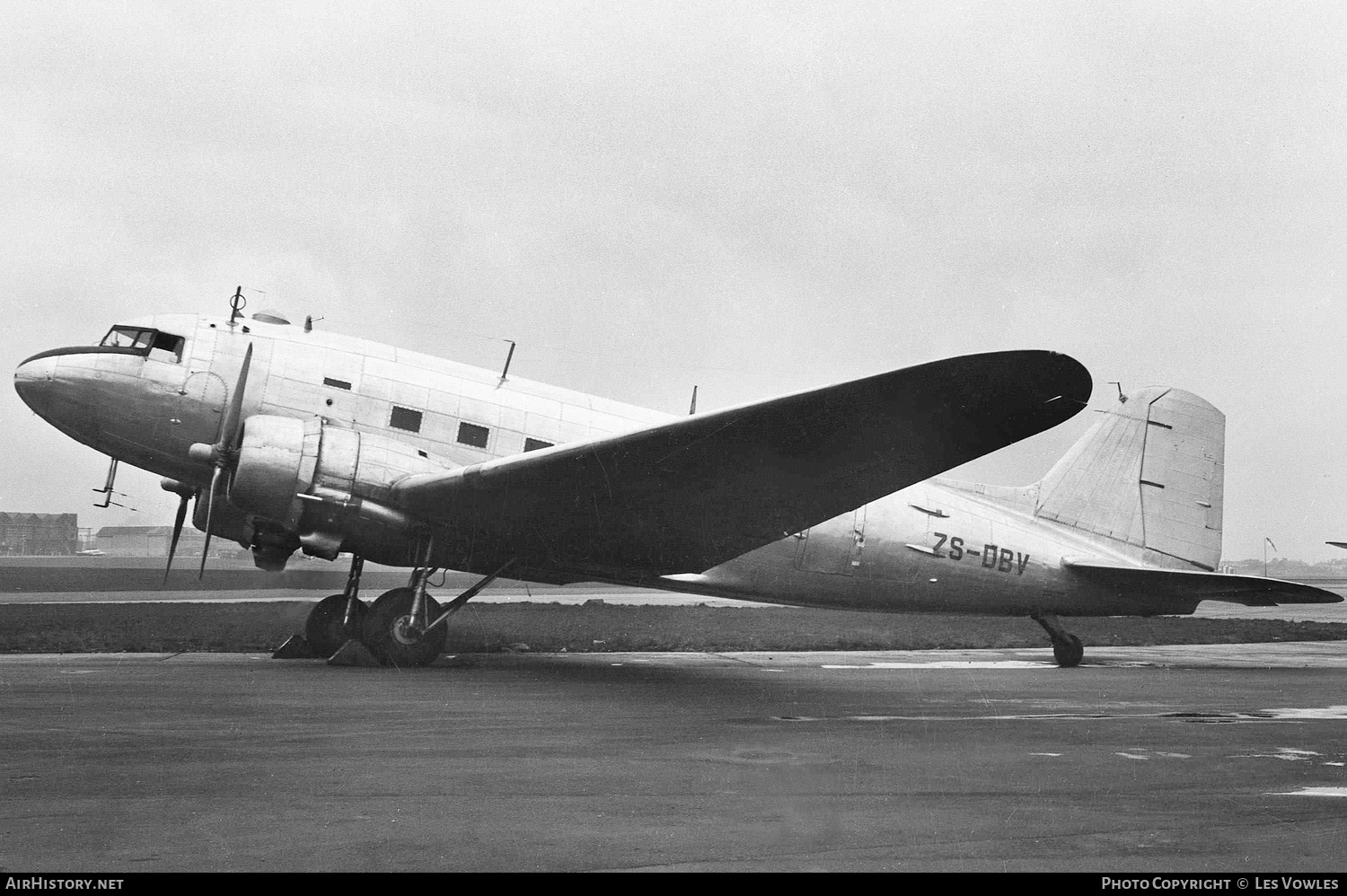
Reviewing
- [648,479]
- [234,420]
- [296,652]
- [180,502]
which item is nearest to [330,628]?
[296,652]

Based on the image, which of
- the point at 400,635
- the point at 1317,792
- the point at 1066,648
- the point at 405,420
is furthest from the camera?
the point at 1066,648

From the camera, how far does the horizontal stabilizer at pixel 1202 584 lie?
1286 cm

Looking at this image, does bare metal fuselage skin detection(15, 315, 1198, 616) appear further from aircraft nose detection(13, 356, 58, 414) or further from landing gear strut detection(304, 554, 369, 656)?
landing gear strut detection(304, 554, 369, 656)

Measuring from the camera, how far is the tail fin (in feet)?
47.7

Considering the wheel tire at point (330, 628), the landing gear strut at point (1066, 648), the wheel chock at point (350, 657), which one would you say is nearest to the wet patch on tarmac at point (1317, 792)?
the landing gear strut at point (1066, 648)

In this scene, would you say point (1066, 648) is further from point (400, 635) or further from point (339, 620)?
point (339, 620)

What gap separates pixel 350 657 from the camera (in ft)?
39.9

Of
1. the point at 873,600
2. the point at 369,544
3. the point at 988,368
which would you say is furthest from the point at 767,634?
the point at 988,368

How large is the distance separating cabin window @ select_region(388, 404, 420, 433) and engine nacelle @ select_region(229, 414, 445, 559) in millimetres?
682

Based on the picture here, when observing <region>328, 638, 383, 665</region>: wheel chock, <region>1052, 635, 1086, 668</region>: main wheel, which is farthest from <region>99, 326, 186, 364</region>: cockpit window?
<region>1052, 635, 1086, 668</region>: main wheel

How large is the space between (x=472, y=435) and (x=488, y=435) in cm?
18

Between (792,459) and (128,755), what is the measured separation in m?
5.82

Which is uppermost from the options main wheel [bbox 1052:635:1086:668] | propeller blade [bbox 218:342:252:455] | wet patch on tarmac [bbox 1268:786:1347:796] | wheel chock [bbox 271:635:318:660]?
propeller blade [bbox 218:342:252:455]
